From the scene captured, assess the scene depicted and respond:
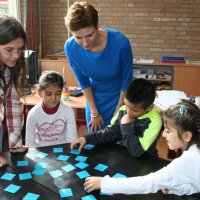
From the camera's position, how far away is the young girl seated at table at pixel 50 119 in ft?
6.75

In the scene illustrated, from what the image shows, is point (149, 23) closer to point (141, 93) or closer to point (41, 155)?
point (141, 93)

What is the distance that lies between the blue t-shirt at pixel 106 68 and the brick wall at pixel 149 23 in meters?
3.22

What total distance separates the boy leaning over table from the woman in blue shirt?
12.8 inches

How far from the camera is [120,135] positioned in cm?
186

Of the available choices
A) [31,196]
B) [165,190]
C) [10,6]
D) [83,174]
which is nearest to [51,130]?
[83,174]

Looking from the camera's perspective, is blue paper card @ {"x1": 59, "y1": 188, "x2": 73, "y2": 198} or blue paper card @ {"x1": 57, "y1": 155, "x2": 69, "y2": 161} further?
blue paper card @ {"x1": 57, "y1": 155, "x2": 69, "y2": 161}

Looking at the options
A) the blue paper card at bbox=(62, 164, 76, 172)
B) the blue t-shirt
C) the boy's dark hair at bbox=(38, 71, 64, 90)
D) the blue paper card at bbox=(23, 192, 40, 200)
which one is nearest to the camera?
the blue paper card at bbox=(23, 192, 40, 200)

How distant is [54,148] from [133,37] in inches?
155

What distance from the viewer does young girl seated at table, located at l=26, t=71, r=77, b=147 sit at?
206cm

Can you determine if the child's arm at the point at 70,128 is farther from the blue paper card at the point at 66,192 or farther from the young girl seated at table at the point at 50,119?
the blue paper card at the point at 66,192

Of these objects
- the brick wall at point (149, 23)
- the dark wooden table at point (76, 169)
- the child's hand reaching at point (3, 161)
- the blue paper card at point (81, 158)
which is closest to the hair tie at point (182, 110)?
the dark wooden table at point (76, 169)

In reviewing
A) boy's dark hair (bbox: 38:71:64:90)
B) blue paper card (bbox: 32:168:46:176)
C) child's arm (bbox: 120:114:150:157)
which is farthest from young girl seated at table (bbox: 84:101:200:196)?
boy's dark hair (bbox: 38:71:64:90)

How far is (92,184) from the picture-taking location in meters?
1.28

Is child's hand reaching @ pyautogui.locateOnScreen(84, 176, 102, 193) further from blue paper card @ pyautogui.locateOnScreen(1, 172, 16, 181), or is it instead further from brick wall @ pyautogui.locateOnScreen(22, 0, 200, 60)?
brick wall @ pyautogui.locateOnScreen(22, 0, 200, 60)
